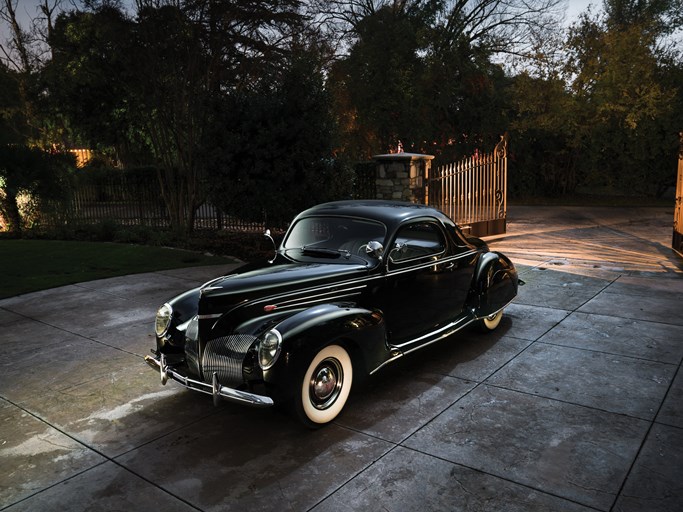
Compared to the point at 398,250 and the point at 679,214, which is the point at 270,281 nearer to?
the point at 398,250

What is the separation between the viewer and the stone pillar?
11867mm

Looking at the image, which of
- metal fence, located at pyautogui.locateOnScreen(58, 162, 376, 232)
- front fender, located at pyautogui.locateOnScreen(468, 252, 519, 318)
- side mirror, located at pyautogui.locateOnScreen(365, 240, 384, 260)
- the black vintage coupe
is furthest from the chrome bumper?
metal fence, located at pyautogui.locateOnScreen(58, 162, 376, 232)

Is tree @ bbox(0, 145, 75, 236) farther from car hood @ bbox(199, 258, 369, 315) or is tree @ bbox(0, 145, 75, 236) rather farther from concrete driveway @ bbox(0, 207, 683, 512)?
car hood @ bbox(199, 258, 369, 315)

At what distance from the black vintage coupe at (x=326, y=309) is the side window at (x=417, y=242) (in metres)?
0.01

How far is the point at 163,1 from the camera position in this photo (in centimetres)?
1327

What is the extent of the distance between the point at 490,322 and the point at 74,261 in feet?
30.2

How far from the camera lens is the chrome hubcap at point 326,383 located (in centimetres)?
412

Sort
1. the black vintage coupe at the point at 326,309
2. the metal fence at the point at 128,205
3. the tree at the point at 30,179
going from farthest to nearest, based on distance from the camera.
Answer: the metal fence at the point at 128,205, the tree at the point at 30,179, the black vintage coupe at the point at 326,309

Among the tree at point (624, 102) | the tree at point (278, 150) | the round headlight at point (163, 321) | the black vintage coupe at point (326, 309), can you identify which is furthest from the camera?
the tree at point (624, 102)

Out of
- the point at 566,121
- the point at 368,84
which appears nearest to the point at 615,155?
the point at 566,121

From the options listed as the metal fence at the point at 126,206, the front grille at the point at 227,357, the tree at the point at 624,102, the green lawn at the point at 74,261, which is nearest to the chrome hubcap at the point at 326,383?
the front grille at the point at 227,357

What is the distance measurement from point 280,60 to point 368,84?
360 inches

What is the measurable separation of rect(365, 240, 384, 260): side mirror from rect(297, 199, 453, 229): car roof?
0.35 m

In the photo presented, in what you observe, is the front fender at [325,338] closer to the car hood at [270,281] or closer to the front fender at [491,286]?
the car hood at [270,281]
